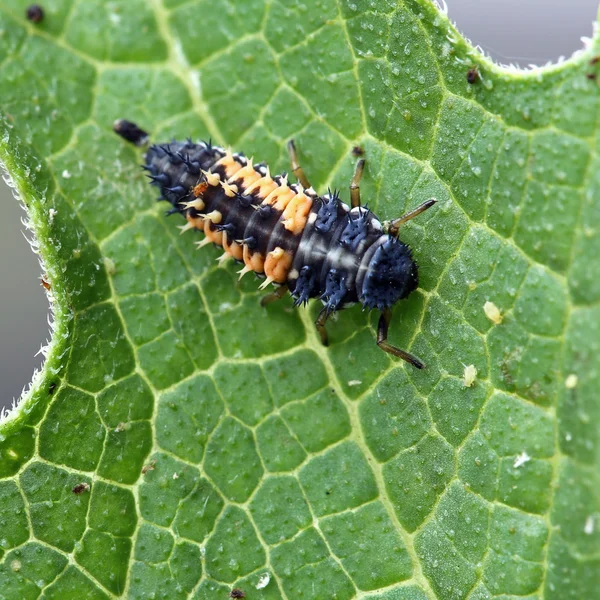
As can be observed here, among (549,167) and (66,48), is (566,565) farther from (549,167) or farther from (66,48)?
(66,48)

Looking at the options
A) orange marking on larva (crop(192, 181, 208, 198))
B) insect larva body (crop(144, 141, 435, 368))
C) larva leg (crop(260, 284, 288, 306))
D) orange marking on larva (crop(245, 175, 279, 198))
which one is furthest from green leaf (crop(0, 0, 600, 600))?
orange marking on larva (crop(192, 181, 208, 198))

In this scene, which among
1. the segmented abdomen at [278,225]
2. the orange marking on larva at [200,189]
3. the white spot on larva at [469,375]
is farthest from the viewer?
the orange marking on larva at [200,189]

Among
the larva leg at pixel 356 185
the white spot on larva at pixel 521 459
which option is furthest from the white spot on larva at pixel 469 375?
the larva leg at pixel 356 185

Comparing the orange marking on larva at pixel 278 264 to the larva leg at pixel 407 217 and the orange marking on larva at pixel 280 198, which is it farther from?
the larva leg at pixel 407 217

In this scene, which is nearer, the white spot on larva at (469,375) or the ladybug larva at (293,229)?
the white spot on larva at (469,375)

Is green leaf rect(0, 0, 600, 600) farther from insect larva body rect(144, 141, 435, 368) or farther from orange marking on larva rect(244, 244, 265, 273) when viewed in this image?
orange marking on larva rect(244, 244, 265, 273)

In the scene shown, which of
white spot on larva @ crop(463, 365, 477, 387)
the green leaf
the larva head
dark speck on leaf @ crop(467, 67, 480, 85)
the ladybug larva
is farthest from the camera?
the ladybug larva
